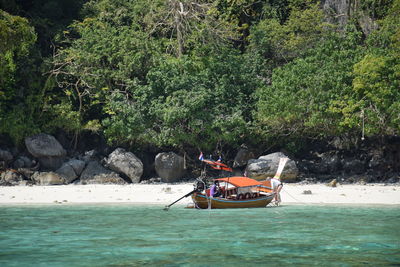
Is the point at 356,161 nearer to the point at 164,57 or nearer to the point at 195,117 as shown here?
the point at 195,117

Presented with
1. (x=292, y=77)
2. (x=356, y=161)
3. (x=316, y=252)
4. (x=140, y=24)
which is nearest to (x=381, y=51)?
(x=292, y=77)

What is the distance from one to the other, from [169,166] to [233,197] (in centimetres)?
790

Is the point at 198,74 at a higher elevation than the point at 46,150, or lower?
higher

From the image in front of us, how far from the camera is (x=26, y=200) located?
20.6m

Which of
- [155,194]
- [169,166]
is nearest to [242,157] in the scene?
[169,166]

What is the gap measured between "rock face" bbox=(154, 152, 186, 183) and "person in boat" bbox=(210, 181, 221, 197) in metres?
7.77

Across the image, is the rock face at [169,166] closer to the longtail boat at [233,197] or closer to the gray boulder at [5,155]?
the longtail boat at [233,197]

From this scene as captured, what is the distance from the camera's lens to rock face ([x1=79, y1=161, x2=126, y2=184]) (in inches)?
1006

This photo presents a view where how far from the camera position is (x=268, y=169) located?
24750 mm

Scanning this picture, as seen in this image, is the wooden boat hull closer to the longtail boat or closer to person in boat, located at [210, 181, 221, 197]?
the longtail boat

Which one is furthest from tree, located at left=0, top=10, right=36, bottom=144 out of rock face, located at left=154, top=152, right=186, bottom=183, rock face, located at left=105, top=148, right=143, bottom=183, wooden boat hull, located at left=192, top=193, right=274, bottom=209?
wooden boat hull, located at left=192, top=193, right=274, bottom=209

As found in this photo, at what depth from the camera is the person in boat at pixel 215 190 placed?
1847 centimetres

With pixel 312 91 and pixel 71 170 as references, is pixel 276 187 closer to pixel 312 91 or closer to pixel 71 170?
pixel 312 91

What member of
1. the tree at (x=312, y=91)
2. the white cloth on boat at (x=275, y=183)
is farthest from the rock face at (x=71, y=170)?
the white cloth on boat at (x=275, y=183)
